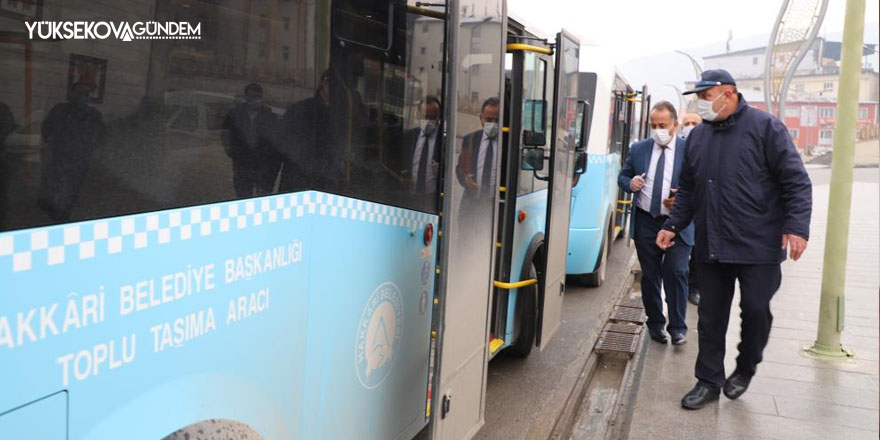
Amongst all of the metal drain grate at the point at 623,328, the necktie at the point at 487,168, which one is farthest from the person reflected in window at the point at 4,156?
the metal drain grate at the point at 623,328

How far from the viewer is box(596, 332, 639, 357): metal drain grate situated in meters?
7.11

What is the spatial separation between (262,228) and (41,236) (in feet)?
2.68

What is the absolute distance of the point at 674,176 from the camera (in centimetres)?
669

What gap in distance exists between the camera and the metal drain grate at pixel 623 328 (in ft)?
25.8

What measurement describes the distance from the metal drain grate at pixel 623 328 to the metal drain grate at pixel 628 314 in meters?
0.20

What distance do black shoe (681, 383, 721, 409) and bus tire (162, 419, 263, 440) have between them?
3.45 m

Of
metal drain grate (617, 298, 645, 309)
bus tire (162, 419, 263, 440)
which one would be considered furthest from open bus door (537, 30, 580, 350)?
bus tire (162, 419, 263, 440)

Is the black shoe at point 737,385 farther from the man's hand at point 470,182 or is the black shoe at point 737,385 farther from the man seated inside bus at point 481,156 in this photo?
the man's hand at point 470,182

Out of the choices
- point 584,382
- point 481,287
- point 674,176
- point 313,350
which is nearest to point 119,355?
point 313,350

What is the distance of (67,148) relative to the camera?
174 cm

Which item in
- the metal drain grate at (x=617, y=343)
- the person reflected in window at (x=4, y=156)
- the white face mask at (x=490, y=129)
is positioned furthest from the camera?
the metal drain grate at (x=617, y=343)

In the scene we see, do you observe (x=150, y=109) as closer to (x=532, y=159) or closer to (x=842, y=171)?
(x=532, y=159)

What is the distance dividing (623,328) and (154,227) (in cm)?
658

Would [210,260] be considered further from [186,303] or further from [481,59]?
[481,59]
